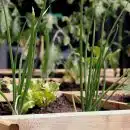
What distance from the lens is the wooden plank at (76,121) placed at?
4.19 feet

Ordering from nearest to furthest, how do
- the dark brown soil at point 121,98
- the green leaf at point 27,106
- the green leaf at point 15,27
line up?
the green leaf at point 27,106 → the dark brown soil at point 121,98 → the green leaf at point 15,27

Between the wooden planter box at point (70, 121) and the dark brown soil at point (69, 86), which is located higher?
the wooden planter box at point (70, 121)

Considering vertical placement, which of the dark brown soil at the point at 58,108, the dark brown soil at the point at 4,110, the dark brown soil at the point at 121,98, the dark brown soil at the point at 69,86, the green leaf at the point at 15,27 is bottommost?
the dark brown soil at the point at 69,86

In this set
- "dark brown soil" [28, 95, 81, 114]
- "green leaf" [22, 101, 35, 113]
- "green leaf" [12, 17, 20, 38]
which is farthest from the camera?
"green leaf" [12, 17, 20, 38]

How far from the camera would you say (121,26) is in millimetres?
3371

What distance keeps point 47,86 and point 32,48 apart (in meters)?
0.32

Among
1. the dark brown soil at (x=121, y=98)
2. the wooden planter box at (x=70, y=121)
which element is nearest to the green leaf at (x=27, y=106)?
the wooden planter box at (x=70, y=121)

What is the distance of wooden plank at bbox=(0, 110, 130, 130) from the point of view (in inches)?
50.3

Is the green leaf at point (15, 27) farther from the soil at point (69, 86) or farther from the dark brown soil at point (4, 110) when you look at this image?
the dark brown soil at point (4, 110)

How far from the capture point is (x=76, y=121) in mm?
1345

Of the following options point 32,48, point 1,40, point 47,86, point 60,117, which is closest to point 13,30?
point 1,40

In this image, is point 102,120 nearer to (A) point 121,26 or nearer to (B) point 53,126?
(B) point 53,126

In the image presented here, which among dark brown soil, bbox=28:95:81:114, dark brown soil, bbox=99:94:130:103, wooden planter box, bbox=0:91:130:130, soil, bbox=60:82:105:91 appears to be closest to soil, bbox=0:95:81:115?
dark brown soil, bbox=28:95:81:114

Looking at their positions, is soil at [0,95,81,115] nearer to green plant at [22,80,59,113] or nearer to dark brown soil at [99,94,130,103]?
green plant at [22,80,59,113]
